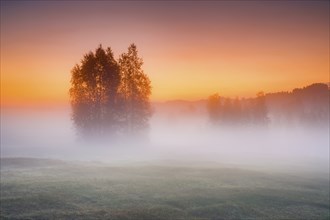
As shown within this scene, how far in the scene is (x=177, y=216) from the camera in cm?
2361

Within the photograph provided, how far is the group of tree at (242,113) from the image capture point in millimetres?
125062

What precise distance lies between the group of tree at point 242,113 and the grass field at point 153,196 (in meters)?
84.2

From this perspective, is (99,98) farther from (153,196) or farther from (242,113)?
(242,113)

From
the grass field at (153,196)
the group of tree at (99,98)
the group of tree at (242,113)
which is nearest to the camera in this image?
the grass field at (153,196)

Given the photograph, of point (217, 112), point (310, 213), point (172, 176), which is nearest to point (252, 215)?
point (310, 213)

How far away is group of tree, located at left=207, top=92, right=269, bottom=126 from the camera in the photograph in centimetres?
12506

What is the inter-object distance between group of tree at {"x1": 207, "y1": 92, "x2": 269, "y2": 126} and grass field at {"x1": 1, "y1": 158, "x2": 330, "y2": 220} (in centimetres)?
8421

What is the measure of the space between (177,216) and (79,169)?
21313 millimetres

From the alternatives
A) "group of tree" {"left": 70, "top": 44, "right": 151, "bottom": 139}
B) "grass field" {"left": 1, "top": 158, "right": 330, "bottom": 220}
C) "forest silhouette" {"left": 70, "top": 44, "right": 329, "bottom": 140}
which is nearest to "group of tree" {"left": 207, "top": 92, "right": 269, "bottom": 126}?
"forest silhouette" {"left": 70, "top": 44, "right": 329, "bottom": 140}

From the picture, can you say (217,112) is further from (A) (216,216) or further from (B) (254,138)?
(A) (216,216)

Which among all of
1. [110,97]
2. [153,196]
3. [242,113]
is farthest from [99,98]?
[242,113]

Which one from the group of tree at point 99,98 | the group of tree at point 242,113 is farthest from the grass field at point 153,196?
the group of tree at point 242,113

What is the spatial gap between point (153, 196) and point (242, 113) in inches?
4065

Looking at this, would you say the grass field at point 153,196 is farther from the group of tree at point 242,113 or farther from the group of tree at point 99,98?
the group of tree at point 242,113
